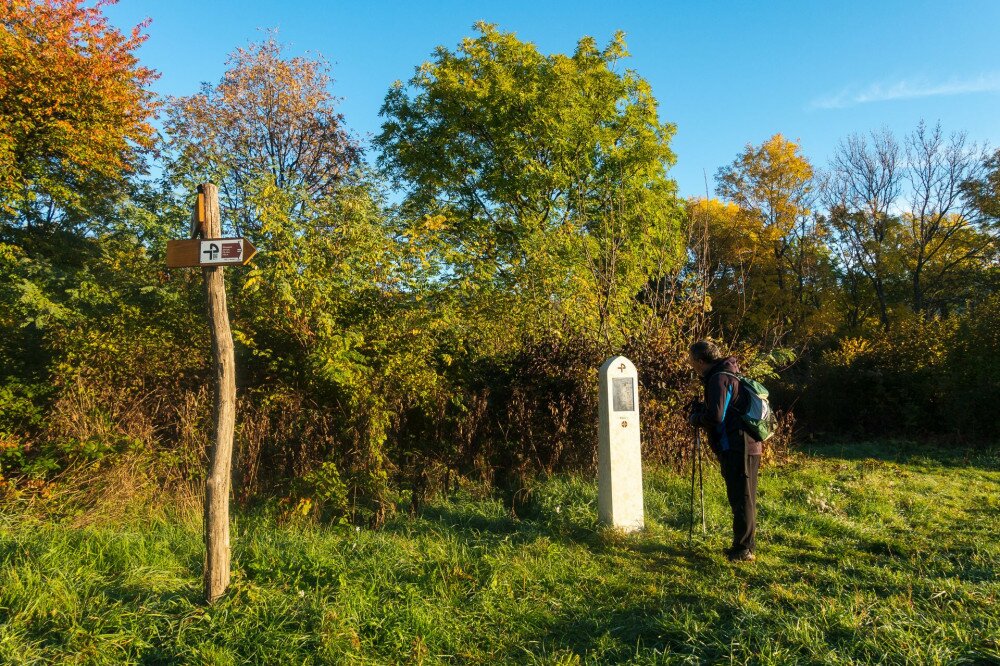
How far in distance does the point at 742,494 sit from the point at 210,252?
4005mm

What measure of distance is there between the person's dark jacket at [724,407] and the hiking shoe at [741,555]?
28.9 inches

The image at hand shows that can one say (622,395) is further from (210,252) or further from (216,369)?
(210,252)

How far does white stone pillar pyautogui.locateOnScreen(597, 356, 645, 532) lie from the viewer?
5211mm

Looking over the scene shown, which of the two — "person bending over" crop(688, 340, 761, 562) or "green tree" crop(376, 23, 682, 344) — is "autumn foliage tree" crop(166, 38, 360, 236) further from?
"person bending over" crop(688, 340, 761, 562)

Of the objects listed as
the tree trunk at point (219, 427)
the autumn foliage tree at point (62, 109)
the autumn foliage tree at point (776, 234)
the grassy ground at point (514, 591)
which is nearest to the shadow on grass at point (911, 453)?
the grassy ground at point (514, 591)

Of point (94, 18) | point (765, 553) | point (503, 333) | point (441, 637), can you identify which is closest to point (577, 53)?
point (94, 18)

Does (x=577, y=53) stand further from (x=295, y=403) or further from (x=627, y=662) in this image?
(x=627, y=662)

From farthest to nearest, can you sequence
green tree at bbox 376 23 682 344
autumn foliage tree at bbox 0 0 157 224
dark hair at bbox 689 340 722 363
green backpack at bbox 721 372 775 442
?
1. green tree at bbox 376 23 682 344
2. autumn foliage tree at bbox 0 0 157 224
3. dark hair at bbox 689 340 722 363
4. green backpack at bbox 721 372 775 442

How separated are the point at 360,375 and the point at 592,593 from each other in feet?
9.25

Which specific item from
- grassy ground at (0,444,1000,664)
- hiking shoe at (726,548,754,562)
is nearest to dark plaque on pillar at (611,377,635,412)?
grassy ground at (0,444,1000,664)

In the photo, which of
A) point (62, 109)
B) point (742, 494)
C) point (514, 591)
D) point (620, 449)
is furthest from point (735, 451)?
point (62, 109)

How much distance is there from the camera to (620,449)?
5.24 meters

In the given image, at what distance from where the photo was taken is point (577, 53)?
56.4ft

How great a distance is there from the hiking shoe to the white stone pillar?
2.84ft
